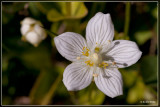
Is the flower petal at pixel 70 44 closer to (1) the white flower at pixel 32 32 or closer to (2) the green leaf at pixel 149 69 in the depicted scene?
(1) the white flower at pixel 32 32

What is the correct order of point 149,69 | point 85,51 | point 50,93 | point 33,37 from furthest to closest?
point 149,69 < point 50,93 < point 33,37 < point 85,51

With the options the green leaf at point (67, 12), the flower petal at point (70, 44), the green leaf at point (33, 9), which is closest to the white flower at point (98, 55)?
the flower petal at point (70, 44)

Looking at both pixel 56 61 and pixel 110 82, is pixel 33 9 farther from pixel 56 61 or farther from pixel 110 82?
pixel 110 82

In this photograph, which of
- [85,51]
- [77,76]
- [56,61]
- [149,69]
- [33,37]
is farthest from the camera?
[56,61]

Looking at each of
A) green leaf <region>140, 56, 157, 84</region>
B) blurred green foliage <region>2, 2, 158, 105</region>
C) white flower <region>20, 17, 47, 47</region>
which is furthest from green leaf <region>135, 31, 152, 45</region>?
white flower <region>20, 17, 47, 47</region>

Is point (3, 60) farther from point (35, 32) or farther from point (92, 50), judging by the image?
point (92, 50)

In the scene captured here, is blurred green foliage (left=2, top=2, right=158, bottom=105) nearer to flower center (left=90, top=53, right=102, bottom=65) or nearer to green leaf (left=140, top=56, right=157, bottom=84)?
green leaf (left=140, top=56, right=157, bottom=84)

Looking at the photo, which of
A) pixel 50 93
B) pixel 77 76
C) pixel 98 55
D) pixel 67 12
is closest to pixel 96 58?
pixel 98 55
